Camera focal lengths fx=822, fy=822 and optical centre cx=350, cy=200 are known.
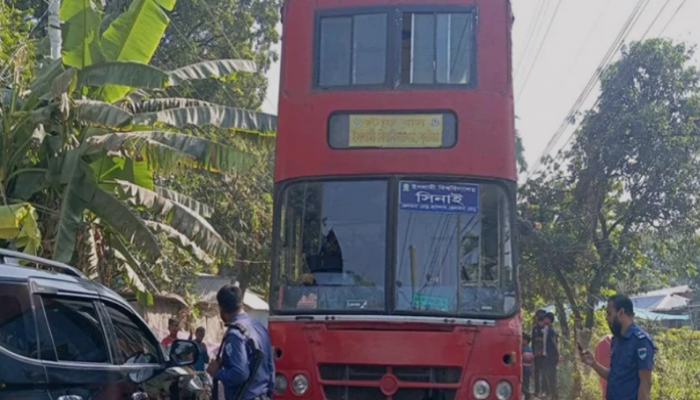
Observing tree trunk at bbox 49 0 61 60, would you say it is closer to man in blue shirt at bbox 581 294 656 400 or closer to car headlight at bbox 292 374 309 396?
car headlight at bbox 292 374 309 396

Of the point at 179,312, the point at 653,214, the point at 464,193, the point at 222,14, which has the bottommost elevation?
the point at 179,312

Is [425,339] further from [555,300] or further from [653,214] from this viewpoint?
[555,300]

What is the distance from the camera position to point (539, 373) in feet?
52.6

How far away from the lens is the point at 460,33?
299 inches

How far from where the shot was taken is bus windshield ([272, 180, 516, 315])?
6.96 m

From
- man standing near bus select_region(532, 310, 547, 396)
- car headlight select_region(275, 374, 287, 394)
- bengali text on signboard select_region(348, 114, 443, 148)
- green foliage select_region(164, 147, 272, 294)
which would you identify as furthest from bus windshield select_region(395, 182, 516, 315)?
green foliage select_region(164, 147, 272, 294)

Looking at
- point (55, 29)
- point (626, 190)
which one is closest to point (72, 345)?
point (55, 29)

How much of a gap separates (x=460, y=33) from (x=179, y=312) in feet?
47.7

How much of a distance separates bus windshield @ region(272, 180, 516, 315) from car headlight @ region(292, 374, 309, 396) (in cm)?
57

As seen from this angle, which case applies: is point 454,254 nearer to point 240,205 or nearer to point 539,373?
point 539,373

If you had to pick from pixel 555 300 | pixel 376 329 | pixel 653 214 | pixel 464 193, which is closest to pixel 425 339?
pixel 376 329

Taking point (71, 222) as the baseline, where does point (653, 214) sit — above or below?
above

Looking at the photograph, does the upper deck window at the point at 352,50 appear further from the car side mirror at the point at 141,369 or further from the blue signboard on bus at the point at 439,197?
the car side mirror at the point at 141,369

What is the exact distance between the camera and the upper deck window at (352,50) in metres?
7.62
